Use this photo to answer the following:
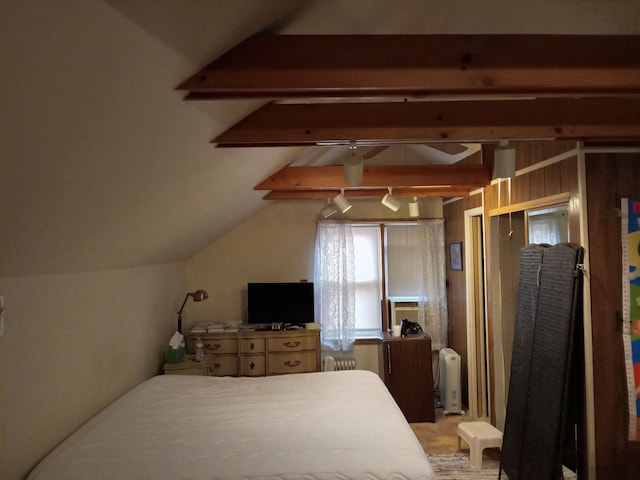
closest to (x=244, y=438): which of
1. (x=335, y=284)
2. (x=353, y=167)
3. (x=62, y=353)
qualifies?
(x=62, y=353)

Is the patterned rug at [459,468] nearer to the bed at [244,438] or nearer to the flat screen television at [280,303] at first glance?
the bed at [244,438]

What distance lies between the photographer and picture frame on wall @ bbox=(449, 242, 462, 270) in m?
4.75

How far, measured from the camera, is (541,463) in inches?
108

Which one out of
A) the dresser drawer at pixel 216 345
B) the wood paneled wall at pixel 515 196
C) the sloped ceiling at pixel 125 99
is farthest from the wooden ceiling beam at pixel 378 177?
the dresser drawer at pixel 216 345

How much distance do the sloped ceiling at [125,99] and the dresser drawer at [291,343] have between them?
2.12 m

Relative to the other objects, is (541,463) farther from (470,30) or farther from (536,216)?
(470,30)

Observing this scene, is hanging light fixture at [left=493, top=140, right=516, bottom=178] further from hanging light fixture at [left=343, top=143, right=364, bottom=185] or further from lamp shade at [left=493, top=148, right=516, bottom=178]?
hanging light fixture at [left=343, top=143, right=364, bottom=185]

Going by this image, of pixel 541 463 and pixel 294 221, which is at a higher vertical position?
pixel 294 221

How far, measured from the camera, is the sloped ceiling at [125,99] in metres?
1.04

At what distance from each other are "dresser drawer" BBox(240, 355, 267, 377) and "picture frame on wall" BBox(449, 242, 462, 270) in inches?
88.2

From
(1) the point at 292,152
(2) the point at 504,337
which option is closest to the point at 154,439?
(1) the point at 292,152

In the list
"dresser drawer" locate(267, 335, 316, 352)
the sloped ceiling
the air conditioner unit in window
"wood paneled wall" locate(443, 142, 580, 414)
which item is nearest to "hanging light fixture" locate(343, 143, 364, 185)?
the sloped ceiling

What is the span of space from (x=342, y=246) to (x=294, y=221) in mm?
625

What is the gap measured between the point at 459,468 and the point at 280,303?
2.32m
